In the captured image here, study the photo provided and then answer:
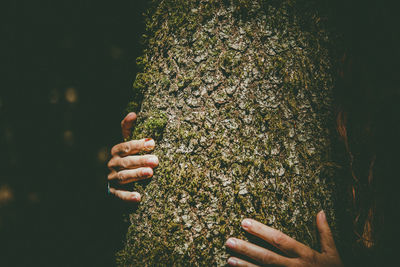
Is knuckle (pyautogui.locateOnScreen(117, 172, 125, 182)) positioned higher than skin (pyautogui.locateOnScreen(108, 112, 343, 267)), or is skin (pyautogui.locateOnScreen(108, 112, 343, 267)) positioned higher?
knuckle (pyautogui.locateOnScreen(117, 172, 125, 182))

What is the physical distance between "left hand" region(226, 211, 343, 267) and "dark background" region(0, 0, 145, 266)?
256 centimetres

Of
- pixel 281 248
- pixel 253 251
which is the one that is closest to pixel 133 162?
pixel 253 251

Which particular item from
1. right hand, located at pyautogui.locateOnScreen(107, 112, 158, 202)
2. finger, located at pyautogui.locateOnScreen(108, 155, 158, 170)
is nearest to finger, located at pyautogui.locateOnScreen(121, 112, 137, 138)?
right hand, located at pyautogui.locateOnScreen(107, 112, 158, 202)

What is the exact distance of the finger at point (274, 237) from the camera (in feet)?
3.56

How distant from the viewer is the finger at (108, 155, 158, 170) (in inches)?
49.6

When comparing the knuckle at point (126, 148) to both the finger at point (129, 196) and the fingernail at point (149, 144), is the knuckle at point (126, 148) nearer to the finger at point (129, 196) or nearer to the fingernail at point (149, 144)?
the fingernail at point (149, 144)

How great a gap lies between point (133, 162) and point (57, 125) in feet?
8.80

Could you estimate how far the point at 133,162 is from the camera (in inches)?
54.6

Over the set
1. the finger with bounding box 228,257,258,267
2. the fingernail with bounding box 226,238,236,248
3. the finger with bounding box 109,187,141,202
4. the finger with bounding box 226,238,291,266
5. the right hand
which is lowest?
the finger with bounding box 228,257,258,267

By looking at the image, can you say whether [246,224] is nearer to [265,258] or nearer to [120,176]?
[265,258]

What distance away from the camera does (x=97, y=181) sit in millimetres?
3033

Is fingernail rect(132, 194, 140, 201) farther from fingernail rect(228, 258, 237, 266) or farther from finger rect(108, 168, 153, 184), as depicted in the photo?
fingernail rect(228, 258, 237, 266)

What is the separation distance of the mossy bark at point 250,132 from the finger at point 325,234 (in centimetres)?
4

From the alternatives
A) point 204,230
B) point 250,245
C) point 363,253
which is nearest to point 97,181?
point 204,230
